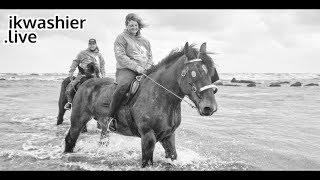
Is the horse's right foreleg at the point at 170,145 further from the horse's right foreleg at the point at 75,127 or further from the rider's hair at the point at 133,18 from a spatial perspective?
the rider's hair at the point at 133,18

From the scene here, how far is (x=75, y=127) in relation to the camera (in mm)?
7367

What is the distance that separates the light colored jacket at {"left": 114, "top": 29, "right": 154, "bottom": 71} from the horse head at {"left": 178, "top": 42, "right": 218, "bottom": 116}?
3.40 feet

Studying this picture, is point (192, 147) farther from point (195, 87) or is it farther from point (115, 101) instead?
point (195, 87)

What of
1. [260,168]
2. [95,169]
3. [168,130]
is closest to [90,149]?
[95,169]

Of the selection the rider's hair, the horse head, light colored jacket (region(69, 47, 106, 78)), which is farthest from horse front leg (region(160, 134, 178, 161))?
light colored jacket (region(69, 47, 106, 78))

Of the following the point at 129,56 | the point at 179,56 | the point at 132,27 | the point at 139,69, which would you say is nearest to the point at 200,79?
the point at 179,56

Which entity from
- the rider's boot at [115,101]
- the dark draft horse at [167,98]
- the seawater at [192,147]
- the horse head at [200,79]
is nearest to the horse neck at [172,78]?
the dark draft horse at [167,98]

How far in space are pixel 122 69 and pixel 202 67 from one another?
5.44ft

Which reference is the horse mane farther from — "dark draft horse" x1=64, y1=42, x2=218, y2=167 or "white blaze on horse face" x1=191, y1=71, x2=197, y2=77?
"white blaze on horse face" x1=191, y1=71, x2=197, y2=77

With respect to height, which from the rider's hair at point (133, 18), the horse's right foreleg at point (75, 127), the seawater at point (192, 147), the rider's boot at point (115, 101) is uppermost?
the rider's hair at point (133, 18)

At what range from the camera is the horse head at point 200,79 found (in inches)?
194

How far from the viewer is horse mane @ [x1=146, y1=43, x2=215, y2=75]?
5.21 metres

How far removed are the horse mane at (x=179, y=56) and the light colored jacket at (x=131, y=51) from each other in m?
0.35

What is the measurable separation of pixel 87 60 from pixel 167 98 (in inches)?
224
